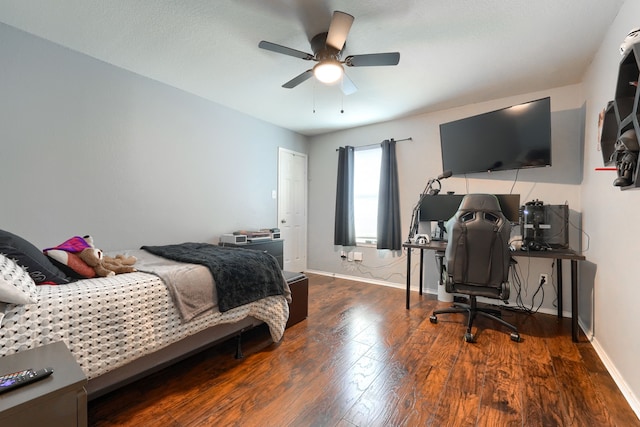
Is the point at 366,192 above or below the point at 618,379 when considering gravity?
above

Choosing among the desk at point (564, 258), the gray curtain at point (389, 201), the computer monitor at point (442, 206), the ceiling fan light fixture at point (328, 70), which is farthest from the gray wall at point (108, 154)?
the desk at point (564, 258)

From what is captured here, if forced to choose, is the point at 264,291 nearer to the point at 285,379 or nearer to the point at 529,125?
the point at 285,379

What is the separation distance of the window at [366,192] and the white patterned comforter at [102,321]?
3.06 m

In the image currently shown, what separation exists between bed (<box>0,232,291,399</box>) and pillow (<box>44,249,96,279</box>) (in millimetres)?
94

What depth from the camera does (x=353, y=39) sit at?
2.25 metres

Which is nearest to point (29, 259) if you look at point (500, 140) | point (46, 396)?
point (46, 396)

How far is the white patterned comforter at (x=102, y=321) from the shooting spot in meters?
1.18

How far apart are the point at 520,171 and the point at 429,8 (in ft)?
7.30

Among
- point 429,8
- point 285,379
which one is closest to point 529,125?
point 429,8

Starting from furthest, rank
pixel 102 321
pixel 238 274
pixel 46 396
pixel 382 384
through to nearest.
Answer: pixel 238 274
pixel 382 384
pixel 102 321
pixel 46 396

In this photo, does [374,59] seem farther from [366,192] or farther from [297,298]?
[366,192]

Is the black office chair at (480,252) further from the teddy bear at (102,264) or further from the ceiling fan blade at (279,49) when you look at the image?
the teddy bear at (102,264)

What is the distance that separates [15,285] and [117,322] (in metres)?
0.44

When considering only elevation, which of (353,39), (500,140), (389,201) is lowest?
(389,201)
